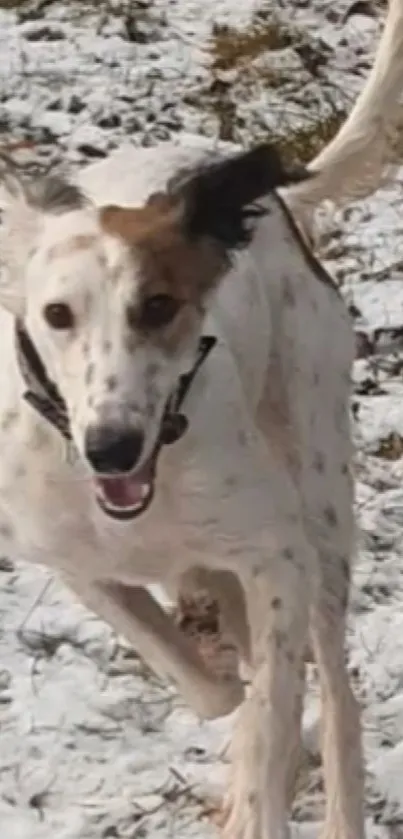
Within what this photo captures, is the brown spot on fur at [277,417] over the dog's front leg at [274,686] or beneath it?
over

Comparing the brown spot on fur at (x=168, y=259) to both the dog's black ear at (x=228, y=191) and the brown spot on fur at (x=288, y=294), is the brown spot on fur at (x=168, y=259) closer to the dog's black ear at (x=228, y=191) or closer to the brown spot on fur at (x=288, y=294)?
the dog's black ear at (x=228, y=191)

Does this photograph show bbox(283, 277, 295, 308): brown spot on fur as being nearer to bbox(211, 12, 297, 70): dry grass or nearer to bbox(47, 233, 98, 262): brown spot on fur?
bbox(47, 233, 98, 262): brown spot on fur

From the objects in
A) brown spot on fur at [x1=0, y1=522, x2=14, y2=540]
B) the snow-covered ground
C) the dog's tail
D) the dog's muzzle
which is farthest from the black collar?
the snow-covered ground

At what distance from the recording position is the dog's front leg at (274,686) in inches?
141

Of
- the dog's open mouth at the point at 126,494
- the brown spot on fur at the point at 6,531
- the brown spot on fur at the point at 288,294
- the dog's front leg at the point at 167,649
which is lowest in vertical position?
the dog's front leg at the point at 167,649

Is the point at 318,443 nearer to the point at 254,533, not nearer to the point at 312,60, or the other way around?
the point at 254,533


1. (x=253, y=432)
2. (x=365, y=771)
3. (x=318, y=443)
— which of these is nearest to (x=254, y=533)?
(x=253, y=432)

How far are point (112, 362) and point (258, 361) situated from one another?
700 mm

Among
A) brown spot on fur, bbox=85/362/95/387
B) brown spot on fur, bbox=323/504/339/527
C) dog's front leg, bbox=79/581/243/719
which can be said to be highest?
brown spot on fur, bbox=85/362/95/387

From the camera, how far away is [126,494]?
3230 millimetres

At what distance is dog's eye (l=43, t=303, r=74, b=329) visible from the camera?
316cm

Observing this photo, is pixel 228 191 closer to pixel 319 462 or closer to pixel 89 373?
pixel 89 373

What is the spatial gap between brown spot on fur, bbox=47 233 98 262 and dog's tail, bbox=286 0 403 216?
3.28 ft

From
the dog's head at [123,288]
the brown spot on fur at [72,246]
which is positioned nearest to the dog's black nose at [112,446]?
the dog's head at [123,288]
